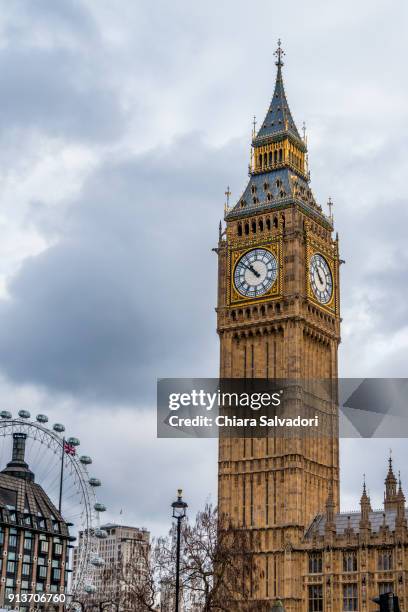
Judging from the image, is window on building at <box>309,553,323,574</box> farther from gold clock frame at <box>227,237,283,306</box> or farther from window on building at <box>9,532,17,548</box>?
window on building at <box>9,532,17,548</box>

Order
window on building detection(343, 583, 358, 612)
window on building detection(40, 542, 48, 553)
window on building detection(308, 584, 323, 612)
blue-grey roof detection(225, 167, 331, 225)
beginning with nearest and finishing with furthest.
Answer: window on building detection(343, 583, 358, 612) < window on building detection(308, 584, 323, 612) < blue-grey roof detection(225, 167, 331, 225) < window on building detection(40, 542, 48, 553)

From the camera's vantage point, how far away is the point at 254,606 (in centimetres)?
8944

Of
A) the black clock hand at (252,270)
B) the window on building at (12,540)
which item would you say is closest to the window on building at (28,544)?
the window on building at (12,540)

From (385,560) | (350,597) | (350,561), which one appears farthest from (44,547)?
(385,560)

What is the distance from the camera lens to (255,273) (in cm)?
12338

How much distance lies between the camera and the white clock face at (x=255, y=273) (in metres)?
122

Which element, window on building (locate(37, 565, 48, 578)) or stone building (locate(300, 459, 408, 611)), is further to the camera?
window on building (locate(37, 565, 48, 578))

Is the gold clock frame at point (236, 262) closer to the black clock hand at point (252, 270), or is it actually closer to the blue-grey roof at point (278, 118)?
the black clock hand at point (252, 270)

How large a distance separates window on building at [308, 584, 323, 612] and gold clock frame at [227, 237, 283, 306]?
1192 inches

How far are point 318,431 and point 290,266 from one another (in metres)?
17.7

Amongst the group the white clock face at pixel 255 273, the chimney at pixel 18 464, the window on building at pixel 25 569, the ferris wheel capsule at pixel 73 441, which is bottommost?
the window on building at pixel 25 569

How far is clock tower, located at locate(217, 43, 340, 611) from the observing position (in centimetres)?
11325

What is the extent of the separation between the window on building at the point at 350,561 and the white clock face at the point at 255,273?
2963 centimetres

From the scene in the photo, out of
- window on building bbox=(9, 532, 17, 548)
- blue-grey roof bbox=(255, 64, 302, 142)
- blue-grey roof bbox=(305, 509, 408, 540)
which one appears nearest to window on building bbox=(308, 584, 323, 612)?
blue-grey roof bbox=(305, 509, 408, 540)
